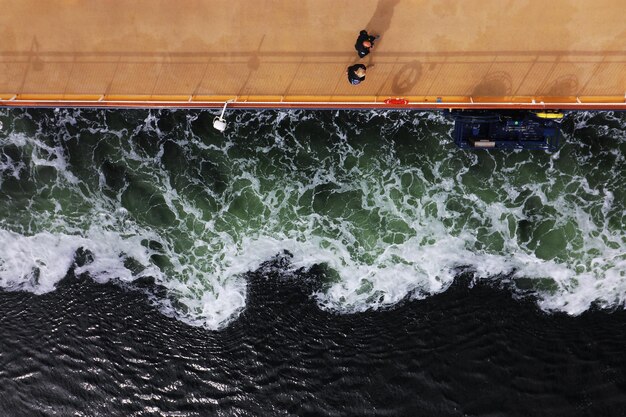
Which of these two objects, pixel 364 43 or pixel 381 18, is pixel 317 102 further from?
pixel 381 18

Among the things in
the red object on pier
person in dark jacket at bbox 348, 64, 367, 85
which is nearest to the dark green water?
the red object on pier

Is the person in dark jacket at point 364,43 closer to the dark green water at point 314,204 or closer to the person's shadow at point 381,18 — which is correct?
the person's shadow at point 381,18

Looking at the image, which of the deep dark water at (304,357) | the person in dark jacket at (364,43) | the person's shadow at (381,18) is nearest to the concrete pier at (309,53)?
the person's shadow at (381,18)

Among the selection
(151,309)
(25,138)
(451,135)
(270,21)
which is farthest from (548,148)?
(25,138)

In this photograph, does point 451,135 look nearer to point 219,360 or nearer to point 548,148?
point 548,148

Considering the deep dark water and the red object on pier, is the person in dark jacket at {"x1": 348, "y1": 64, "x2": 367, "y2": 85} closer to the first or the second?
the red object on pier
